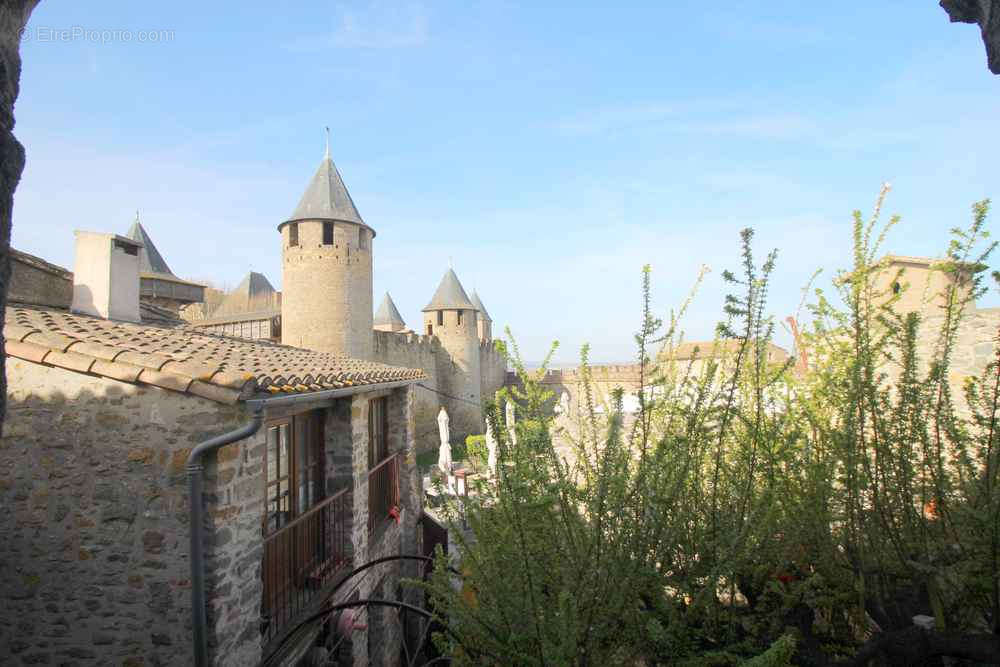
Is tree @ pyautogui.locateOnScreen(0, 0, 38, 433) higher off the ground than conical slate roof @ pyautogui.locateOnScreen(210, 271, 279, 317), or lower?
lower

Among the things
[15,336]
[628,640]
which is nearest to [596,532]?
[628,640]

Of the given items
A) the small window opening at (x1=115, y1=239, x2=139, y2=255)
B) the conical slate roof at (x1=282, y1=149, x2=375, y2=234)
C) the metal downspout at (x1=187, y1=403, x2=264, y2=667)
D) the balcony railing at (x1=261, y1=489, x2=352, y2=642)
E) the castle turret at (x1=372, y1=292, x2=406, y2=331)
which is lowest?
the balcony railing at (x1=261, y1=489, x2=352, y2=642)

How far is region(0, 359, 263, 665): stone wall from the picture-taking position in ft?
13.2

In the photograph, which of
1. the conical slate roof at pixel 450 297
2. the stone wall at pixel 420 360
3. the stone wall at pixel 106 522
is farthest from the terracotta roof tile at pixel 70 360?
the conical slate roof at pixel 450 297

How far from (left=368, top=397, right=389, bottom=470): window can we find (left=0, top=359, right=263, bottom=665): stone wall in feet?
14.4

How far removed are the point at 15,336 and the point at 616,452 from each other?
4.37m

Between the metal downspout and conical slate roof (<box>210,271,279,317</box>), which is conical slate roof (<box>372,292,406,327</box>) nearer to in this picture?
conical slate roof (<box>210,271,279,317</box>)

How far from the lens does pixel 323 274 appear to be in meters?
15.8

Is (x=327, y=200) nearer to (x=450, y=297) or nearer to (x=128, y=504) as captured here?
(x=450, y=297)

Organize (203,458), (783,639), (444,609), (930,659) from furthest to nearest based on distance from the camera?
(203,458)
(444,609)
(930,659)
(783,639)

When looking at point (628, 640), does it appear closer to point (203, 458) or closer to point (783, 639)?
point (783, 639)

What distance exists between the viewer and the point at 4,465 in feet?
13.6

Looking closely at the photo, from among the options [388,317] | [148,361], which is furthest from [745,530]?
[388,317]

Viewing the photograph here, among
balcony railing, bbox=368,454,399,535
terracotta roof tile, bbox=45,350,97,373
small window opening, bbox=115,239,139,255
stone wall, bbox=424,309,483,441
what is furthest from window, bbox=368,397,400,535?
stone wall, bbox=424,309,483,441
